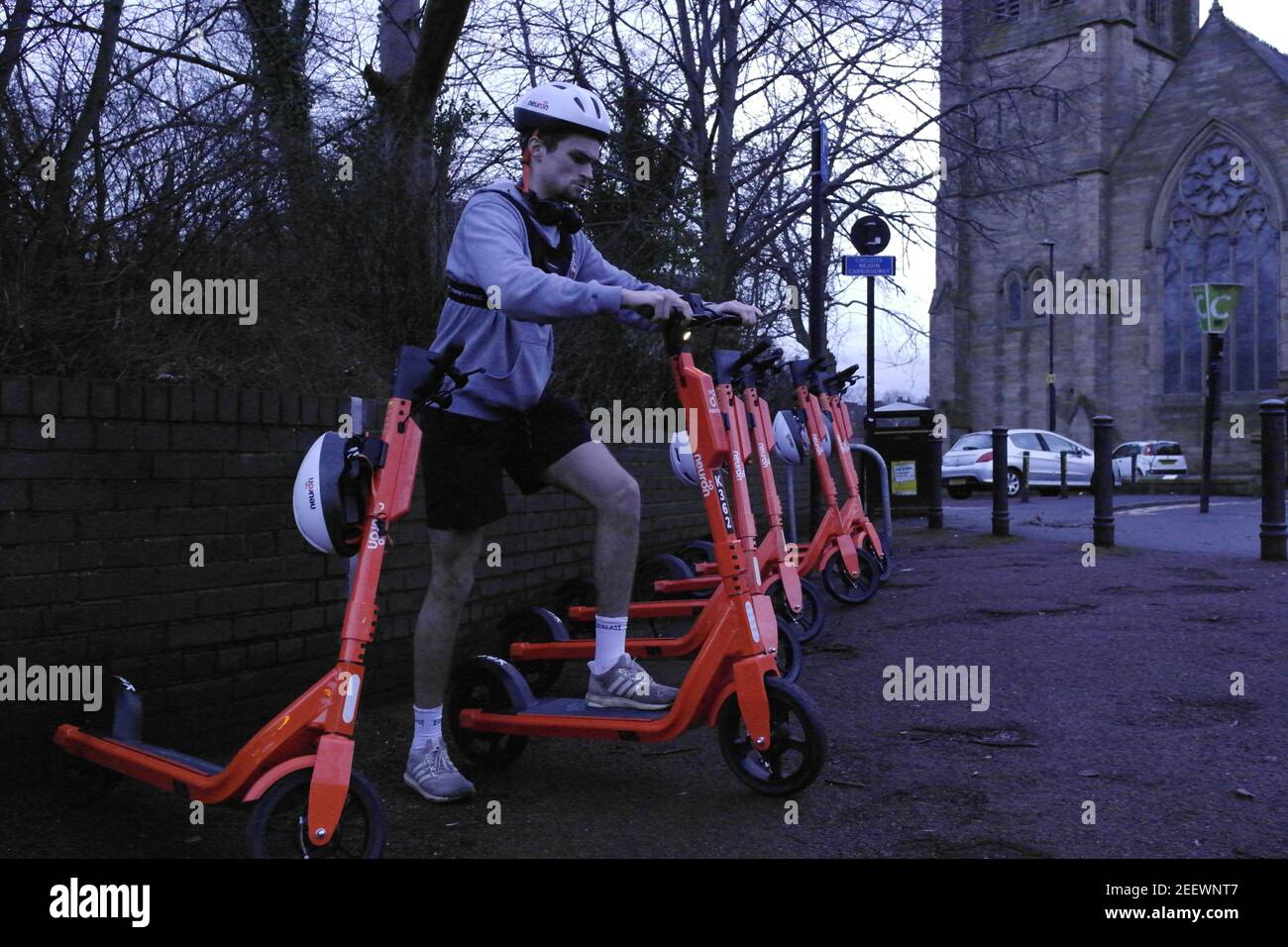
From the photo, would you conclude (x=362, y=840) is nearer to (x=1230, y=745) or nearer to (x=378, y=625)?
(x=378, y=625)

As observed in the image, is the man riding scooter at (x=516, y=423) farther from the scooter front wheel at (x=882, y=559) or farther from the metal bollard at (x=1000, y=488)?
the metal bollard at (x=1000, y=488)

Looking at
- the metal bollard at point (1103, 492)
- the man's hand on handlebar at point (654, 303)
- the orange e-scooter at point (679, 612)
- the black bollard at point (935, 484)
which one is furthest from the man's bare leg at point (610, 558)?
the black bollard at point (935, 484)

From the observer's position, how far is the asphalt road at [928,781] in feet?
11.1

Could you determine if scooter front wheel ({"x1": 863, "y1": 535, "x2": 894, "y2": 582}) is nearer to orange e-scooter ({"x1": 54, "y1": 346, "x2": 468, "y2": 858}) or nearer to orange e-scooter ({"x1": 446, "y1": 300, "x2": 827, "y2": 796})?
orange e-scooter ({"x1": 446, "y1": 300, "x2": 827, "y2": 796})

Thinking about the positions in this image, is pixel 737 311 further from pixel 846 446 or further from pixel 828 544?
pixel 846 446

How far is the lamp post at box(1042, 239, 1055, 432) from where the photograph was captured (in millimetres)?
47781

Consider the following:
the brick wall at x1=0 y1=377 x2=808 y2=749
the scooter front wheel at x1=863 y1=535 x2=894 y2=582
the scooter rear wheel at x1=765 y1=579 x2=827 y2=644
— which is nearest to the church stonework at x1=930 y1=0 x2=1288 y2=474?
the scooter front wheel at x1=863 y1=535 x2=894 y2=582

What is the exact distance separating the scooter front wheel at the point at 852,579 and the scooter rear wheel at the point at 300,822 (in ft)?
17.0

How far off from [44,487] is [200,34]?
5.11 m

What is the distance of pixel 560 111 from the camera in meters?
3.84

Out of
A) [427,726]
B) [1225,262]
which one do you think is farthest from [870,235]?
[1225,262]

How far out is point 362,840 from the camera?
3.11 meters

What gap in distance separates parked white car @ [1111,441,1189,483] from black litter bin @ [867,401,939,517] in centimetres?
2050

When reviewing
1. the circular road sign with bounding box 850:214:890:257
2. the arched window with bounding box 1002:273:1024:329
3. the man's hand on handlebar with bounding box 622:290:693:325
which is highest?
the arched window with bounding box 1002:273:1024:329
